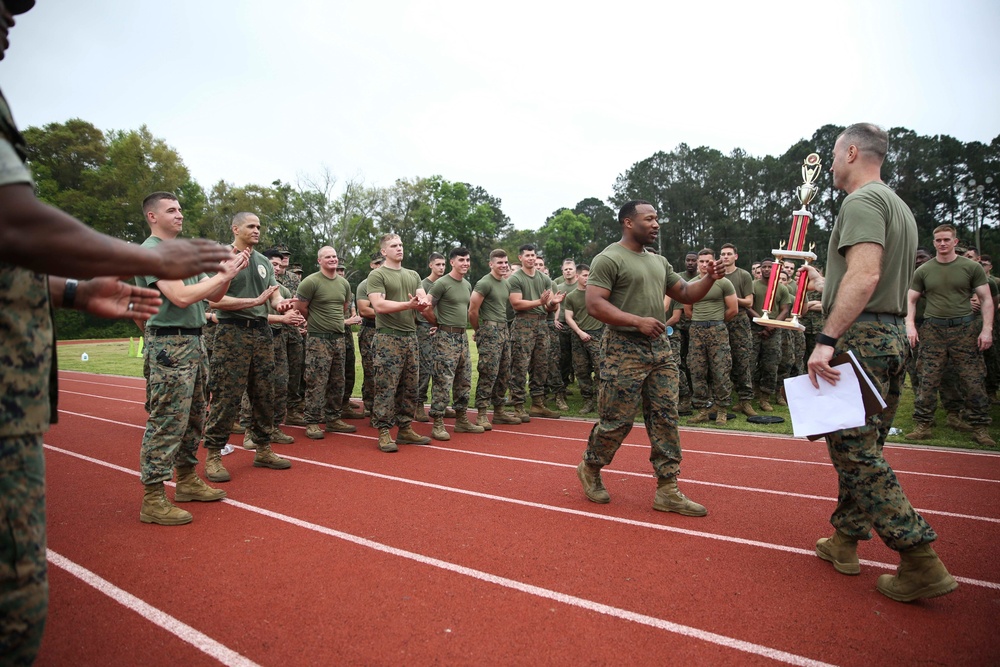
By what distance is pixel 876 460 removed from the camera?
9.95 ft

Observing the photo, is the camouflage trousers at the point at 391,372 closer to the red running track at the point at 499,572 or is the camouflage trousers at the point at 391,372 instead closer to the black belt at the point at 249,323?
the red running track at the point at 499,572

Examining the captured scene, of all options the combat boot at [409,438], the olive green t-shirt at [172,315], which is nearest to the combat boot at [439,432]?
the combat boot at [409,438]

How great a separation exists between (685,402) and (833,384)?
6.23 metres

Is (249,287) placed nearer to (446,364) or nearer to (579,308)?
(446,364)

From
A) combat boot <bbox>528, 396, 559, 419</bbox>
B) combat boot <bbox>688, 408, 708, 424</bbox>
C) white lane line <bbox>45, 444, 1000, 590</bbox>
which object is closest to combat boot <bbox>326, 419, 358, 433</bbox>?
white lane line <bbox>45, 444, 1000, 590</bbox>

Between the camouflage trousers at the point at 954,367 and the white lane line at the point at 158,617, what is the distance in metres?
7.99

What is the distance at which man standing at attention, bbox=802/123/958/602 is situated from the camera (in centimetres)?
298

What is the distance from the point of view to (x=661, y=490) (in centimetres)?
459

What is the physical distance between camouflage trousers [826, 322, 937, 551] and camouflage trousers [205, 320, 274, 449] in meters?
4.81

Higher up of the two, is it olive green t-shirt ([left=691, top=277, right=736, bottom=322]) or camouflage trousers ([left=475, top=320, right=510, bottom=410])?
olive green t-shirt ([left=691, top=277, right=736, bottom=322])

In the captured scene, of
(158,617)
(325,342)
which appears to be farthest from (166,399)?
(325,342)

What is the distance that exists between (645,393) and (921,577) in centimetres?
207

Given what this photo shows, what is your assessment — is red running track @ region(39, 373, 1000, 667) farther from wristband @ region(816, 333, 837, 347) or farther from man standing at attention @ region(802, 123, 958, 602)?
wristband @ region(816, 333, 837, 347)

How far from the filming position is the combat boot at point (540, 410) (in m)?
9.37
